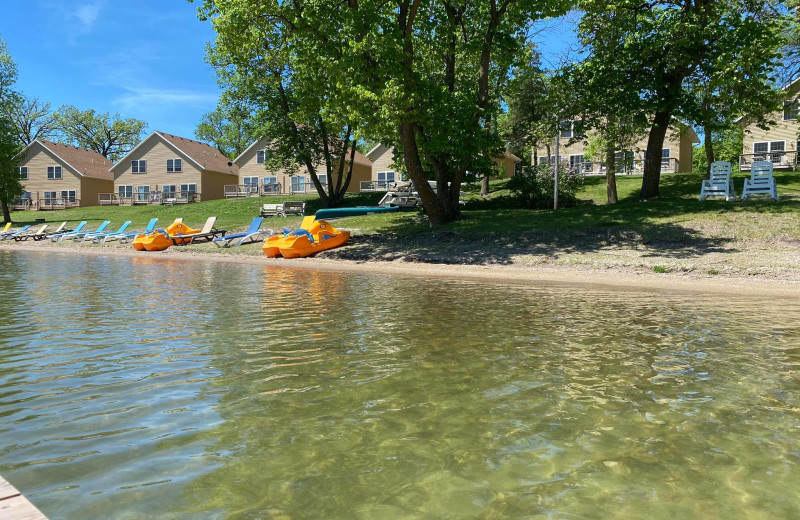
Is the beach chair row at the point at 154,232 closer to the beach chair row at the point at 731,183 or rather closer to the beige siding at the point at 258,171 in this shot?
the beach chair row at the point at 731,183

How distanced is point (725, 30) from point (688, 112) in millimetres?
3188

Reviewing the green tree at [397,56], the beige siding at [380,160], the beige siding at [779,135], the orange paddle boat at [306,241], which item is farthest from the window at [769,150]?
the orange paddle boat at [306,241]

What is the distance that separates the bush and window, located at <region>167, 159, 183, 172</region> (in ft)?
132

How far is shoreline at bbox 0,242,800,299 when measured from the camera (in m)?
13.0

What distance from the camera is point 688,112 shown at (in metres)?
23.4

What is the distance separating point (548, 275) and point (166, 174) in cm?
5421

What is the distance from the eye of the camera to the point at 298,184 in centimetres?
5750

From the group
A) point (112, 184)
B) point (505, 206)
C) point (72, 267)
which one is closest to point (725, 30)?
point (505, 206)

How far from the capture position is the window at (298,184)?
57.5m

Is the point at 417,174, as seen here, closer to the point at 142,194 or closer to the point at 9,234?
the point at 9,234

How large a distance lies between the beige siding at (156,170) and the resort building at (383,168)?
1809cm

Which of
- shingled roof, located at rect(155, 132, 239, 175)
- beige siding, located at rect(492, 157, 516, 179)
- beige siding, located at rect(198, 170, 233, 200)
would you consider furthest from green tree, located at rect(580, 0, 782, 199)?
→ shingled roof, located at rect(155, 132, 239, 175)

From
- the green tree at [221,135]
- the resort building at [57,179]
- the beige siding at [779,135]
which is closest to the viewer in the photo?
the beige siding at [779,135]

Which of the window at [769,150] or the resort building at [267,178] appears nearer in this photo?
the window at [769,150]
